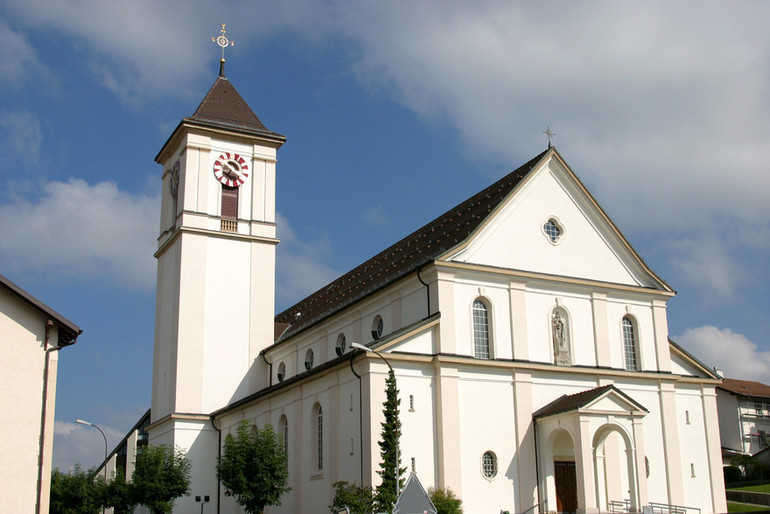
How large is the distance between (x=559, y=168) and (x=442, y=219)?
23.8 feet

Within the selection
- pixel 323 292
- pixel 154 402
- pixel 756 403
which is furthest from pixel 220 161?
pixel 756 403

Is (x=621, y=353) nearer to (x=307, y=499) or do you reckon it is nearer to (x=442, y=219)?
(x=442, y=219)

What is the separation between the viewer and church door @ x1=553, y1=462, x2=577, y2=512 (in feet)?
114

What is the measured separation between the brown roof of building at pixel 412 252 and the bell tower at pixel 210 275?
332cm

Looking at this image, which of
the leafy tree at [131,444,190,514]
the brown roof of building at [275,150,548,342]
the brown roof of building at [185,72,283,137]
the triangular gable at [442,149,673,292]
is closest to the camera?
the triangular gable at [442,149,673,292]

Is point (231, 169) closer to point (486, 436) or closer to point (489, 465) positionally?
point (486, 436)

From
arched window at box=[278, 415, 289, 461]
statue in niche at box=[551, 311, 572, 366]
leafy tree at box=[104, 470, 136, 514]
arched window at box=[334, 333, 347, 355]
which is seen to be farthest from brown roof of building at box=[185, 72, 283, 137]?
statue in niche at box=[551, 311, 572, 366]

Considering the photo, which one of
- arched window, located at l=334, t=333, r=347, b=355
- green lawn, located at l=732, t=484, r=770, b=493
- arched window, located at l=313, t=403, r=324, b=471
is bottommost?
green lawn, located at l=732, t=484, r=770, b=493

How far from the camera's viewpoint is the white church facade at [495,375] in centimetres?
3347

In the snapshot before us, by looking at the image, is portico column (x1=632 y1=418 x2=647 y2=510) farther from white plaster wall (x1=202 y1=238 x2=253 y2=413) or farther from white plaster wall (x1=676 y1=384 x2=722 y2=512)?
white plaster wall (x1=202 y1=238 x2=253 y2=413)

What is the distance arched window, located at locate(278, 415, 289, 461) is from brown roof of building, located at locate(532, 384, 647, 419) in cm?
1197

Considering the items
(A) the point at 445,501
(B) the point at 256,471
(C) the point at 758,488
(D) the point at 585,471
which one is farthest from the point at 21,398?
(C) the point at 758,488

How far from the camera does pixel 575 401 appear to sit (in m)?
34.2

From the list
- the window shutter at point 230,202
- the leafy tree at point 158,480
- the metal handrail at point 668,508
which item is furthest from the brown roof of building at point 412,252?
the metal handrail at point 668,508
